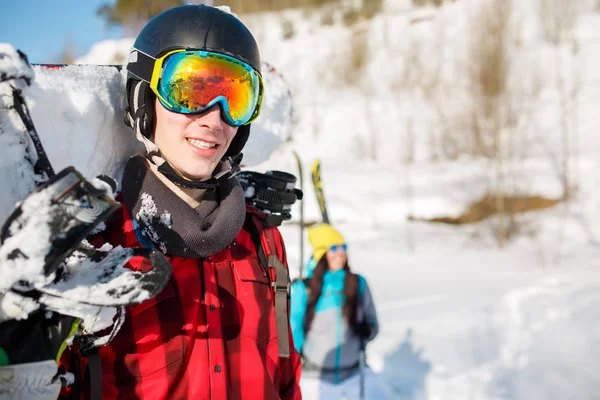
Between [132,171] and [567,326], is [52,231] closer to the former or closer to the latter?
[132,171]

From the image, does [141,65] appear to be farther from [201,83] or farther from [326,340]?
[326,340]

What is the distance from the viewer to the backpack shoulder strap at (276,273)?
1388 mm

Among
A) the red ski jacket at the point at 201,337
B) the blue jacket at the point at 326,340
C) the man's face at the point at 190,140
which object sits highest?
the man's face at the point at 190,140

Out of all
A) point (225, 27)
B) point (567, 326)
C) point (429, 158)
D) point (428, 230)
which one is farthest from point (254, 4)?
point (225, 27)

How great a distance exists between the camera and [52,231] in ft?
2.40

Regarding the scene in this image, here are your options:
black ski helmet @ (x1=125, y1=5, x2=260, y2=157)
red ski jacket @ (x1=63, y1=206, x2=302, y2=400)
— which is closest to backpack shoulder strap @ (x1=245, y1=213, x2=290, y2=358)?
red ski jacket @ (x1=63, y1=206, x2=302, y2=400)

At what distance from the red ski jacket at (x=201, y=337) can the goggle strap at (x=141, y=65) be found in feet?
1.44

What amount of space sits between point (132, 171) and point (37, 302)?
0.54m

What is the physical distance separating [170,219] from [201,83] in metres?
0.41

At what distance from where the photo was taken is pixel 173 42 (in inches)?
51.7

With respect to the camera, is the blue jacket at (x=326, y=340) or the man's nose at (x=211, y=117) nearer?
the man's nose at (x=211, y=117)

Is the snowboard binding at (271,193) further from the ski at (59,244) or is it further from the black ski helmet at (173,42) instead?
the ski at (59,244)

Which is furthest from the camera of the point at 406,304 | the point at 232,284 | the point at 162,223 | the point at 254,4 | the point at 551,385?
the point at 254,4

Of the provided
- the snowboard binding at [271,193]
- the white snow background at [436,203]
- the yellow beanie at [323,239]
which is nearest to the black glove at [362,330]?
the yellow beanie at [323,239]
